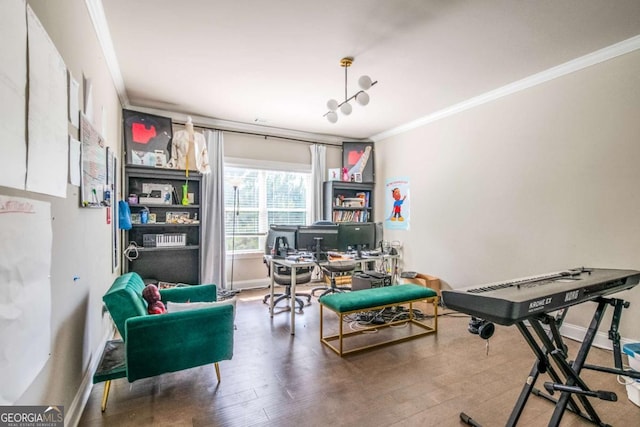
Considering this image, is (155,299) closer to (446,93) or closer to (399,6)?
(399,6)

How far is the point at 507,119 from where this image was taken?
3479 millimetres

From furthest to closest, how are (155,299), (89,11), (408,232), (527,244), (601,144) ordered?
(408,232) < (527,244) < (601,144) < (155,299) < (89,11)

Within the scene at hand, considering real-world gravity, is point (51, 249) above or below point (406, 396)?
above

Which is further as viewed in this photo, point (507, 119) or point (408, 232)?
point (408, 232)

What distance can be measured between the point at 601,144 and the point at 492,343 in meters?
2.15

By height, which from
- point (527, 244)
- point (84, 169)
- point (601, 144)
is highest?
point (601, 144)

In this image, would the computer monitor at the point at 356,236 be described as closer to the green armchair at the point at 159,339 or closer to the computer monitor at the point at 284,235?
the computer monitor at the point at 284,235

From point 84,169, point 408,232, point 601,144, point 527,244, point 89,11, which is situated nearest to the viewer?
point 84,169

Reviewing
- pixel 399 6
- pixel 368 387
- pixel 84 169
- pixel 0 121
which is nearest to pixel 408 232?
pixel 368 387

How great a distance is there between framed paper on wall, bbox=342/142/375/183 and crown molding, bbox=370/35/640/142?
106 cm

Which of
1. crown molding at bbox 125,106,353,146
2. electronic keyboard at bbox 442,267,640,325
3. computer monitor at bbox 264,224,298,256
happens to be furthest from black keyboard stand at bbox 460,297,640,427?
crown molding at bbox 125,106,353,146

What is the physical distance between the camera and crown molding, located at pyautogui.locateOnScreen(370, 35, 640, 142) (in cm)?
258

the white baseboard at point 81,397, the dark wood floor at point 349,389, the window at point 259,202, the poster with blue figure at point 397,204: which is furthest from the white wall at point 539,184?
the white baseboard at point 81,397

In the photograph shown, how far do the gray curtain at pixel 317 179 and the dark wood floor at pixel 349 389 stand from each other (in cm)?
280
